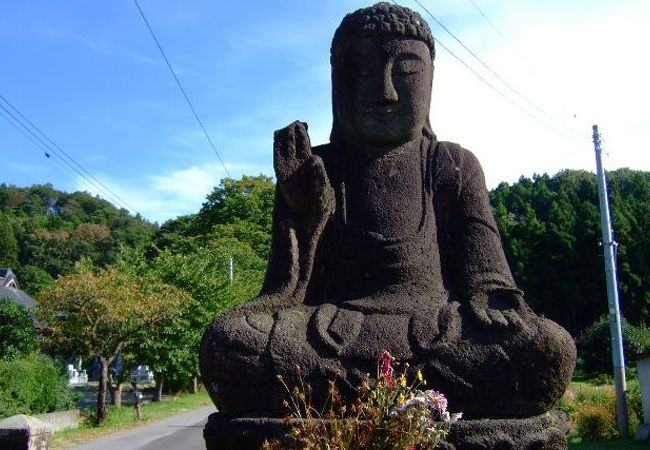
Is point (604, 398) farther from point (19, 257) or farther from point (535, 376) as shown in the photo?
point (19, 257)

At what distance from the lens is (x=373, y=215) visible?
5.68m

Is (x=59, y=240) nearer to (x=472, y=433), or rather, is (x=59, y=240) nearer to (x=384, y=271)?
(x=384, y=271)

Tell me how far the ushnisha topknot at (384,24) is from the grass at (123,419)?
11345mm

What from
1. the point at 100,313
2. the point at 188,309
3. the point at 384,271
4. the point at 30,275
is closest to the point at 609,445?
the point at 384,271

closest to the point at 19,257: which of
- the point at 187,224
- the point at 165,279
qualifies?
the point at 187,224

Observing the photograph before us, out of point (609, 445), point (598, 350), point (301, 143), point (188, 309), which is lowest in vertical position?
point (609, 445)

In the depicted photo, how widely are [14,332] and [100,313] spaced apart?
4.46m

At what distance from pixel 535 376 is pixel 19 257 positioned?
219ft

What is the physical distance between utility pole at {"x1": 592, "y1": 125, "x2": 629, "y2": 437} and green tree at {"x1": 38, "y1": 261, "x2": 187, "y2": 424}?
34.9ft

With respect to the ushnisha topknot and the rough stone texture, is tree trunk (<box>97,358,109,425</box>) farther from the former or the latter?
the ushnisha topknot

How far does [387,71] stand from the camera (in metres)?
5.88

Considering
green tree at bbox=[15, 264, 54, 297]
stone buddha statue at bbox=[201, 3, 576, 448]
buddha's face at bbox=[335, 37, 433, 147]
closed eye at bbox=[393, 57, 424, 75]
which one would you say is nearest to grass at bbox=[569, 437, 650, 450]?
stone buddha statue at bbox=[201, 3, 576, 448]

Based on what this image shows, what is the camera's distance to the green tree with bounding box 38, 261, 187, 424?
17.8 metres

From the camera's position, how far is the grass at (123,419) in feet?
51.6
